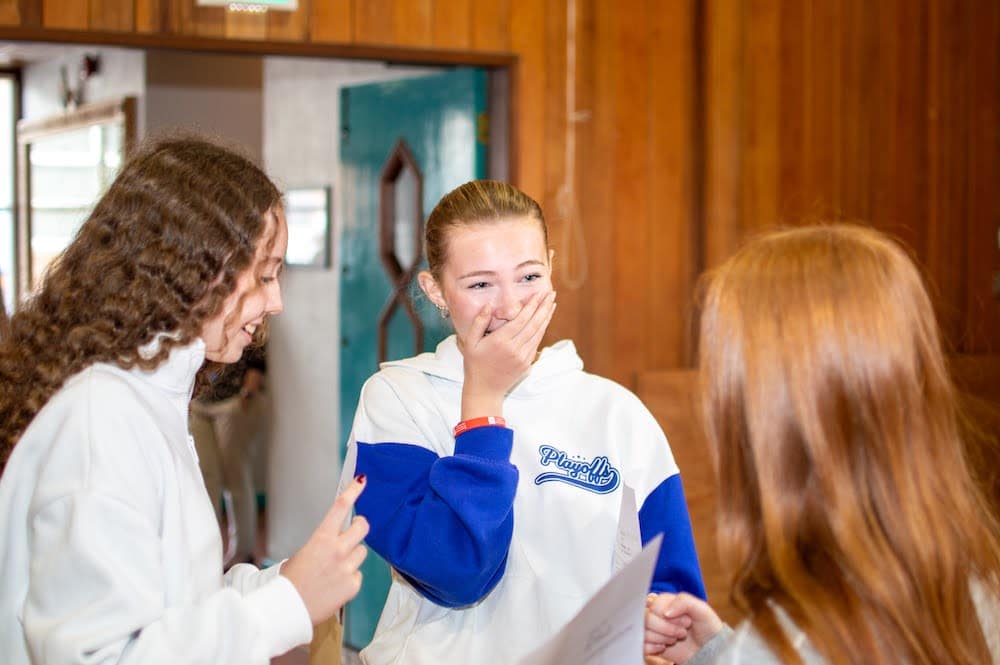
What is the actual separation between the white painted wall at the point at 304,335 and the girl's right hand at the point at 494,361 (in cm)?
→ 335

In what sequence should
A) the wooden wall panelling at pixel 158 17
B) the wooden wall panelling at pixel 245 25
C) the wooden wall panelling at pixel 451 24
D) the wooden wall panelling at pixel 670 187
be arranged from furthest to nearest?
1. the wooden wall panelling at pixel 670 187
2. the wooden wall panelling at pixel 451 24
3. the wooden wall panelling at pixel 245 25
4. the wooden wall panelling at pixel 158 17

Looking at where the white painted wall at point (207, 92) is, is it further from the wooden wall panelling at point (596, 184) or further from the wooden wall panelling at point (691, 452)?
the wooden wall panelling at point (691, 452)

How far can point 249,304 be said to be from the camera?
140cm

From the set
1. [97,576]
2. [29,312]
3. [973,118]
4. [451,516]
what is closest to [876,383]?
[451,516]

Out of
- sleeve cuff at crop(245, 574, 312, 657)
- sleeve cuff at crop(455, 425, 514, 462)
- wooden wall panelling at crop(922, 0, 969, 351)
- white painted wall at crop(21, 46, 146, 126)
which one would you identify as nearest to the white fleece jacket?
sleeve cuff at crop(245, 574, 312, 657)

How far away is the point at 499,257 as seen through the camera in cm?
175

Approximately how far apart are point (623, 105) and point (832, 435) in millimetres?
3116

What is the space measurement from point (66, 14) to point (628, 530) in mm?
2631

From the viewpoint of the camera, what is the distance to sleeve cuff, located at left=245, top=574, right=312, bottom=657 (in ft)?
3.97

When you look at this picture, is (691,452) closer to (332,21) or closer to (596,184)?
Answer: (596,184)

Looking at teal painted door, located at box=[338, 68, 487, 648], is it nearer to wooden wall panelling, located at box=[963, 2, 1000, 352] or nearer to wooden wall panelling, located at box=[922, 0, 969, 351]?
wooden wall panelling, located at box=[922, 0, 969, 351]

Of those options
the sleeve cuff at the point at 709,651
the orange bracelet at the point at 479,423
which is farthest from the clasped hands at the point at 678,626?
the orange bracelet at the point at 479,423

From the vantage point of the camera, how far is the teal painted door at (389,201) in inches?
156

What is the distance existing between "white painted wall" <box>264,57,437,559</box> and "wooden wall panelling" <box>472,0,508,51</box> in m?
1.21
